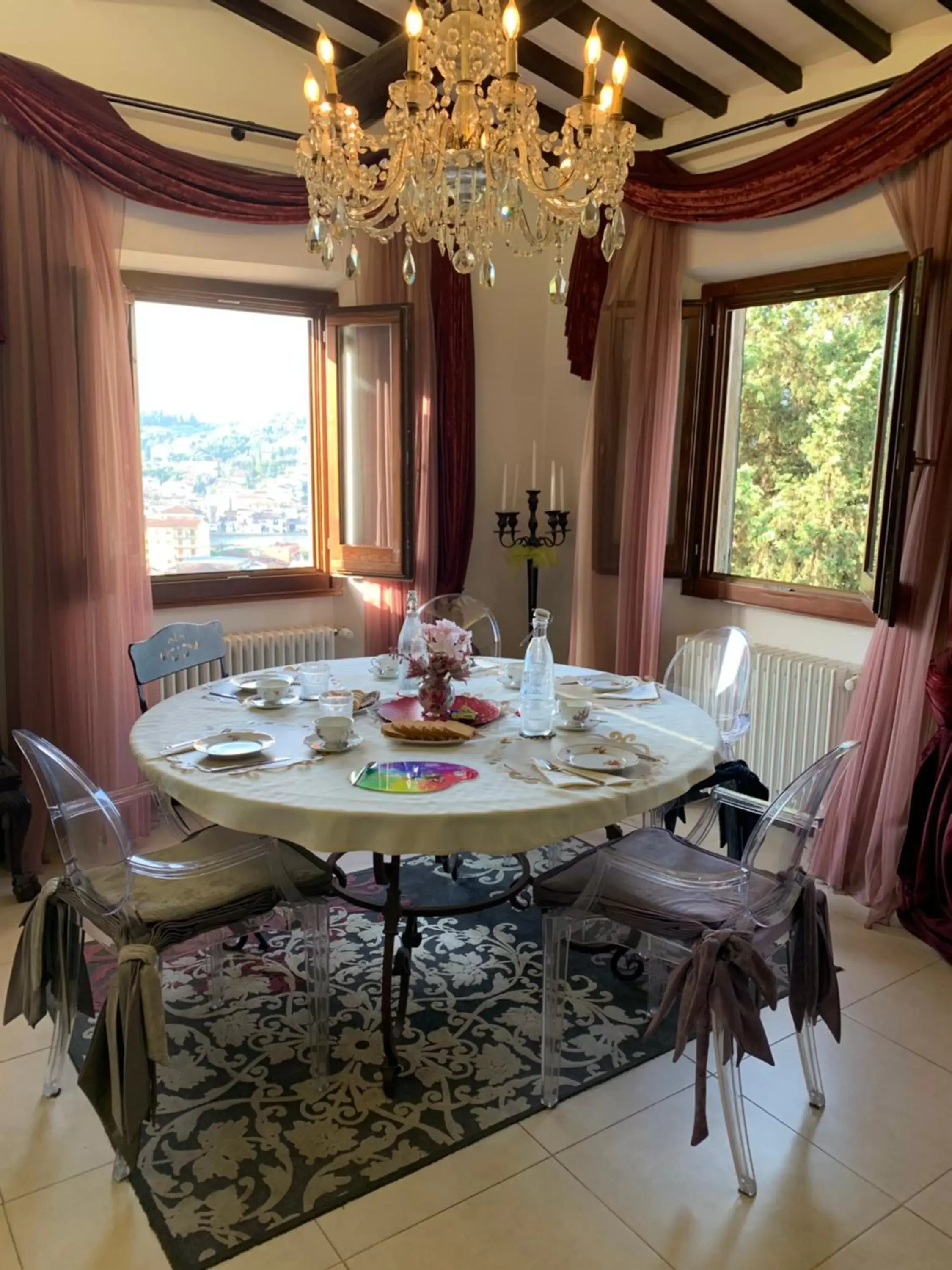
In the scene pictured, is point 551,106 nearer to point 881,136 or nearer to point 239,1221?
point 881,136

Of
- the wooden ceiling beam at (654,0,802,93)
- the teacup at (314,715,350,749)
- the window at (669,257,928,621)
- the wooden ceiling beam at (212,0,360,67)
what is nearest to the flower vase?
the teacup at (314,715,350,749)

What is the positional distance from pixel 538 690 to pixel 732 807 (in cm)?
74

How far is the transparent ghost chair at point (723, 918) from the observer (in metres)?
1.93

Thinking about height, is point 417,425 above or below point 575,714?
above

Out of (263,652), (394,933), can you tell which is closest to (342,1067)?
(394,933)

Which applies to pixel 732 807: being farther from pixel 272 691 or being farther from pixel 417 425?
pixel 417 425

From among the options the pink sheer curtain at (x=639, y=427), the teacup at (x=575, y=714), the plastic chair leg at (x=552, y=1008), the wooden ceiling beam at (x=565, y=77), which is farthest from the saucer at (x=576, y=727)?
the wooden ceiling beam at (x=565, y=77)

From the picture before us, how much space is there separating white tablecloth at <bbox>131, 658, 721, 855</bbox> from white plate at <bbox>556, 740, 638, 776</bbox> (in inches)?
1.6

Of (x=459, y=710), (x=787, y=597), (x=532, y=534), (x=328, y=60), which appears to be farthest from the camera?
(x=532, y=534)

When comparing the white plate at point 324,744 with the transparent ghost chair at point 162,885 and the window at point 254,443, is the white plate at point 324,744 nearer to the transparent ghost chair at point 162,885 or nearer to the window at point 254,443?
the transparent ghost chair at point 162,885

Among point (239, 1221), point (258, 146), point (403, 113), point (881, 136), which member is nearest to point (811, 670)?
point (881, 136)

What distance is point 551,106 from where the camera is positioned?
4.20 meters

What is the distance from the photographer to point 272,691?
2666mm

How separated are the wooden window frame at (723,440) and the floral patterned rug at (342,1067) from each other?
1.70 meters
